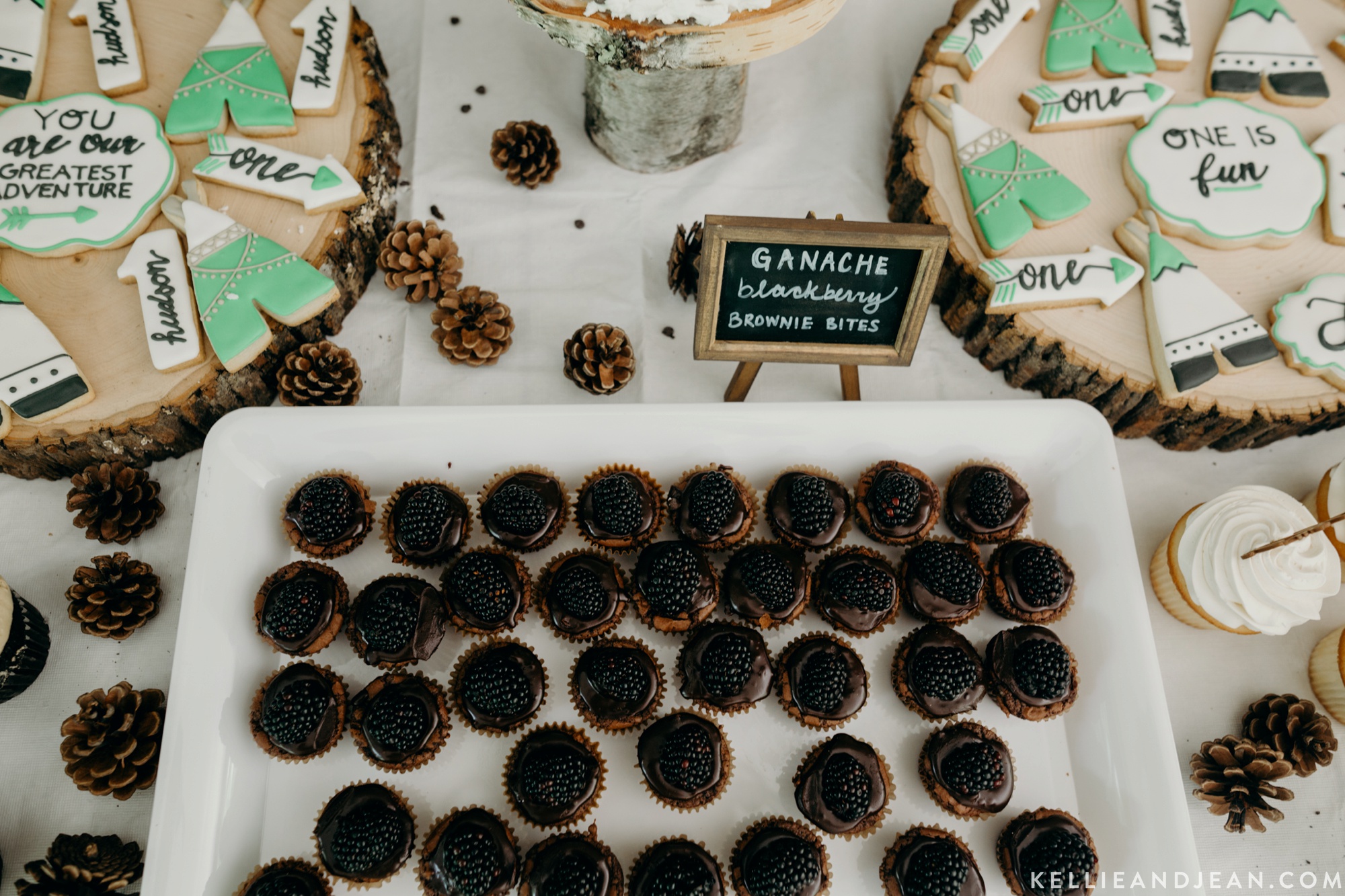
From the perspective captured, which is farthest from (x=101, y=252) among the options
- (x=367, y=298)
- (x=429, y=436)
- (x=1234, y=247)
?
(x=1234, y=247)

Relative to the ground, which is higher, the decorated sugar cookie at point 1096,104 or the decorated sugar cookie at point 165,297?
the decorated sugar cookie at point 1096,104

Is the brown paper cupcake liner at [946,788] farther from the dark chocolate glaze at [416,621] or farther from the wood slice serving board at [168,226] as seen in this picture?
the wood slice serving board at [168,226]

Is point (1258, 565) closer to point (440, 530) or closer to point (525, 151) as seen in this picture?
point (440, 530)

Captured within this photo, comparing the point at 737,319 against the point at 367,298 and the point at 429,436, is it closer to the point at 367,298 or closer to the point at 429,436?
the point at 429,436

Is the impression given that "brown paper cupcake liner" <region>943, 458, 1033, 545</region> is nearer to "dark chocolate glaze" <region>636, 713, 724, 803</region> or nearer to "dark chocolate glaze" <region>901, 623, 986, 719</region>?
"dark chocolate glaze" <region>901, 623, 986, 719</region>

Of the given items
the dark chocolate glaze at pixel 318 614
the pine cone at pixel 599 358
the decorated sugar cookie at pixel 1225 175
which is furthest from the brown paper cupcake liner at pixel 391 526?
the decorated sugar cookie at pixel 1225 175

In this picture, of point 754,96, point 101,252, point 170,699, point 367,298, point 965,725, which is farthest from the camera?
point 754,96

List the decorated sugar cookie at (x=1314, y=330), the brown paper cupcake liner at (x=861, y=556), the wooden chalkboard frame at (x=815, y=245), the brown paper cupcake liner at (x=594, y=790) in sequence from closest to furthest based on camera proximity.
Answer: the wooden chalkboard frame at (x=815, y=245) < the brown paper cupcake liner at (x=594, y=790) < the brown paper cupcake liner at (x=861, y=556) < the decorated sugar cookie at (x=1314, y=330)
